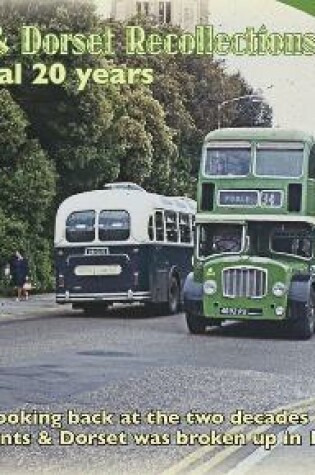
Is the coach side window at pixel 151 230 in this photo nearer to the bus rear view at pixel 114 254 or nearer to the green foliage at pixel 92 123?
the bus rear view at pixel 114 254

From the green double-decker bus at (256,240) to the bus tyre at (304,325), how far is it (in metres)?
0.01

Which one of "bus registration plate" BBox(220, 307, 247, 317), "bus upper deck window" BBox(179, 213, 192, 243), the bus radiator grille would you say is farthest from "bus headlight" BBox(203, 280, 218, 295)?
"bus upper deck window" BBox(179, 213, 192, 243)

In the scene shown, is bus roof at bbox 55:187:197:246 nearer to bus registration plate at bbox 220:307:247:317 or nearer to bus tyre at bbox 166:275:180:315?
bus registration plate at bbox 220:307:247:317

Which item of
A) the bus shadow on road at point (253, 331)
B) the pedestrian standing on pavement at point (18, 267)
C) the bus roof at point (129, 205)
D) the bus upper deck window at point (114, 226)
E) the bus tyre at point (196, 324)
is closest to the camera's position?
the pedestrian standing on pavement at point (18, 267)

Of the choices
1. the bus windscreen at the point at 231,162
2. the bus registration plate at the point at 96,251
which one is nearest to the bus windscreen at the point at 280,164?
the bus windscreen at the point at 231,162

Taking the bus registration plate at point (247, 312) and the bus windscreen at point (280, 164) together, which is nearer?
the bus windscreen at point (280, 164)

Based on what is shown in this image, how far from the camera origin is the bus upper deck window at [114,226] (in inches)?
680

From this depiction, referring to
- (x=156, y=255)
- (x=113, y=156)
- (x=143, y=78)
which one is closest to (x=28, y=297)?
(x=156, y=255)

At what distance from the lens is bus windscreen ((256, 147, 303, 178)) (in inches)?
505

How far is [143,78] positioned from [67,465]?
2380 mm

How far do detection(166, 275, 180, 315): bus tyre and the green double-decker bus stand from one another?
3.45 meters

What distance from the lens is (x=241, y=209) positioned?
1336 centimetres

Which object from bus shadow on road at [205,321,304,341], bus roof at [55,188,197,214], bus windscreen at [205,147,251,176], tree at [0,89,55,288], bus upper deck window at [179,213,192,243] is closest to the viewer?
tree at [0,89,55,288]

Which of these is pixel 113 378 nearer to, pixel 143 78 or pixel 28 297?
pixel 143 78
